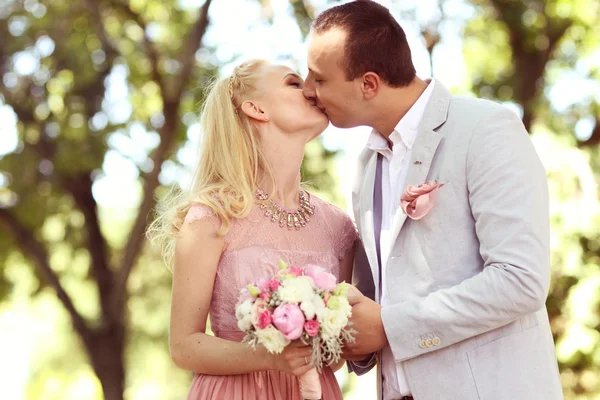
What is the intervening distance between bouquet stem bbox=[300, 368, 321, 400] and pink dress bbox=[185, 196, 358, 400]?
0.31m

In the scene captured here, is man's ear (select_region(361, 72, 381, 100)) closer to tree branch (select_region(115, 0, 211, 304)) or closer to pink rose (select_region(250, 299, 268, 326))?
pink rose (select_region(250, 299, 268, 326))

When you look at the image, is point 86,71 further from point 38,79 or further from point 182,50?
point 182,50

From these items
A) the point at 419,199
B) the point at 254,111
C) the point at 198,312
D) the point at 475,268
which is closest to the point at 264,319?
the point at 198,312

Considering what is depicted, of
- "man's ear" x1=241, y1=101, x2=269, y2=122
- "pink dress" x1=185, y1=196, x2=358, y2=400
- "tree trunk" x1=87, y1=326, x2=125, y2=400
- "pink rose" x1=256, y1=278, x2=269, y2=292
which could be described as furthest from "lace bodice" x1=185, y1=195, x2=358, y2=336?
"tree trunk" x1=87, y1=326, x2=125, y2=400

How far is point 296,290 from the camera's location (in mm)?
2951

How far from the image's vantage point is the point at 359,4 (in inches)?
144

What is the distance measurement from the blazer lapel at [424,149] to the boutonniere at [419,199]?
0.06 meters

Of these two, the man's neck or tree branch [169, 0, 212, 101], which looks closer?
the man's neck

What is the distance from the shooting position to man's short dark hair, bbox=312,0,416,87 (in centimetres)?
355

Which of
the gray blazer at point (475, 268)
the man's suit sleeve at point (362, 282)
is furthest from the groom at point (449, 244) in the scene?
the man's suit sleeve at point (362, 282)

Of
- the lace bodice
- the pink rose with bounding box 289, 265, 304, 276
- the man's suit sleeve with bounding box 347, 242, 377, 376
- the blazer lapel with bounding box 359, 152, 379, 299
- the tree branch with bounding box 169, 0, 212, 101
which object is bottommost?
the tree branch with bounding box 169, 0, 212, 101

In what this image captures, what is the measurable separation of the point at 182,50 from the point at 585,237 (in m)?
5.81

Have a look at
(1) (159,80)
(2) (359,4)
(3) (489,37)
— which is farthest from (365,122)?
(3) (489,37)

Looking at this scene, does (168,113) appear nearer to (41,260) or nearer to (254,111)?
(41,260)
